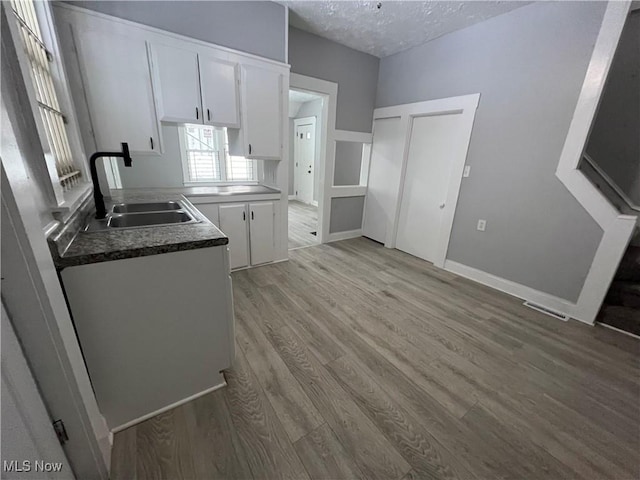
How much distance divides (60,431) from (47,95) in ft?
5.82

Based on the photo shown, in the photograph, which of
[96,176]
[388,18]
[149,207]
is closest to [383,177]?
[388,18]

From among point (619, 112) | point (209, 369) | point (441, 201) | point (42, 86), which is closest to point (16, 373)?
point (209, 369)

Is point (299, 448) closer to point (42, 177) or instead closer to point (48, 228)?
point (48, 228)

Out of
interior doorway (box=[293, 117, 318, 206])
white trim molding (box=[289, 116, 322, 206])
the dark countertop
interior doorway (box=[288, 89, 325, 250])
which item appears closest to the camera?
the dark countertop

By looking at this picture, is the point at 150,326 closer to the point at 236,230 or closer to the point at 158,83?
the point at 236,230

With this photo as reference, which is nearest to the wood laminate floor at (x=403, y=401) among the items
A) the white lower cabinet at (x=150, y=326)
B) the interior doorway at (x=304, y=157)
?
the white lower cabinet at (x=150, y=326)

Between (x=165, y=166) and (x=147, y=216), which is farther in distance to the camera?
(x=165, y=166)

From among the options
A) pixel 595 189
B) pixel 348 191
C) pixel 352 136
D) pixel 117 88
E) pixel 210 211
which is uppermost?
pixel 117 88

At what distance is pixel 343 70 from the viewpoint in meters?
3.40

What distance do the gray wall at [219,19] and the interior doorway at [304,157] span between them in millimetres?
2785

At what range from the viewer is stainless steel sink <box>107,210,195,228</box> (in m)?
1.67

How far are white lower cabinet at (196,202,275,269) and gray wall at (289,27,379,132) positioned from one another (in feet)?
5.78

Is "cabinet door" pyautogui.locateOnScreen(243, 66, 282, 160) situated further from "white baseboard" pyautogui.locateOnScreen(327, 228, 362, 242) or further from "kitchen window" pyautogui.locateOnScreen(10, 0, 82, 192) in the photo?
"white baseboard" pyautogui.locateOnScreen(327, 228, 362, 242)

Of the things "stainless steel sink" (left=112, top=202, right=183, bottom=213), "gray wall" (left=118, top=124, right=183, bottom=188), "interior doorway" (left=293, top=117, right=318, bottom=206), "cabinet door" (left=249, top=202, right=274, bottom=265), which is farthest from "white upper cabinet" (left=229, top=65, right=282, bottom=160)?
"interior doorway" (left=293, top=117, right=318, bottom=206)
